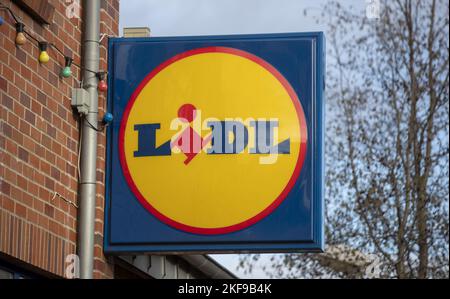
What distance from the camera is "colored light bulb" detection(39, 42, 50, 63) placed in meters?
7.92

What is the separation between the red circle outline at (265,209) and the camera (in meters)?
8.47

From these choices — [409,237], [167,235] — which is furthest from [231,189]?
[409,237]

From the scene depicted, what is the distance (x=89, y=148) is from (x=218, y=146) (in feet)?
2.88

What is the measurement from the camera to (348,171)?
20109 millimetres

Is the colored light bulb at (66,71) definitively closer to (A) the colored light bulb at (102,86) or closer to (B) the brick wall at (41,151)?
(B) the brick wall at (41,151)

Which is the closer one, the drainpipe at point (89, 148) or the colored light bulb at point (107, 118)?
the drainpipe at point (89, 148)

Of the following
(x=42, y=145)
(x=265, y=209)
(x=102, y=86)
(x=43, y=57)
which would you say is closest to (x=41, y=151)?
(x=42, y=145)

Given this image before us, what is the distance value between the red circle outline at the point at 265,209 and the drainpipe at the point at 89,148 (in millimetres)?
240

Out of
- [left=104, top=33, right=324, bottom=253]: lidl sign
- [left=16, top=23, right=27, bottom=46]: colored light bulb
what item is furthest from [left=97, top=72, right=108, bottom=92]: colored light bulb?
[left=16, top=23, right=27, bottom=46]: colored light bulb

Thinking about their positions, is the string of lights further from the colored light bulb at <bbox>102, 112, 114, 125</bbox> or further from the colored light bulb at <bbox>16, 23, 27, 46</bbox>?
the colored light bulb at <bbox>102, 112, 114, 125</bbox>

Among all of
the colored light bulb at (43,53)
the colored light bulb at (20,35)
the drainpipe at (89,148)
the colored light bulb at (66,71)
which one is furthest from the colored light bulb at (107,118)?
the colored light bulb at (20,35)

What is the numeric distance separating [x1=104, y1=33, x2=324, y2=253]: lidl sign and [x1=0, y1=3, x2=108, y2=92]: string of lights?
147 millimetres

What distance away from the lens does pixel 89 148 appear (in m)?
8.55

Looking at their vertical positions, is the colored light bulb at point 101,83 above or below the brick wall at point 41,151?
above
